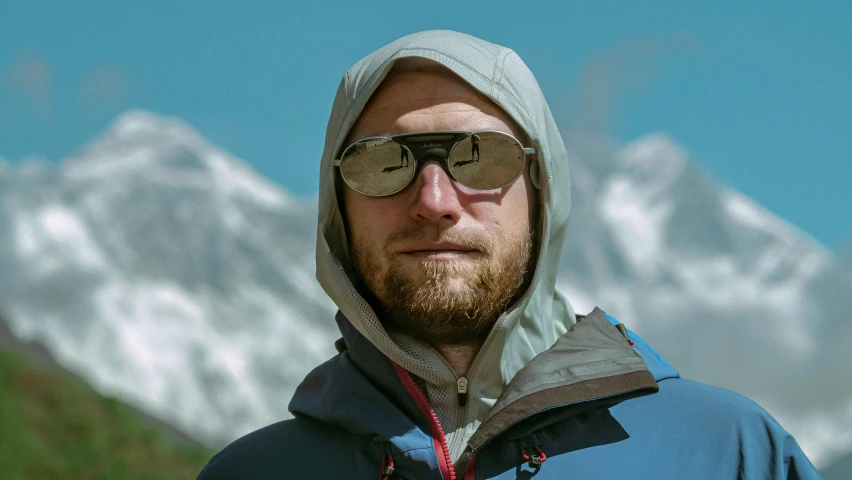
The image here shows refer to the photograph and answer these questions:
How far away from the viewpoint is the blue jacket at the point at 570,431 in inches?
87.4

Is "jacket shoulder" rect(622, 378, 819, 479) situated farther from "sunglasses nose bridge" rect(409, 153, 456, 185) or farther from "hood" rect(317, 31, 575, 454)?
"sunglasses nose bridge" rect(409, 153, 456, 185)

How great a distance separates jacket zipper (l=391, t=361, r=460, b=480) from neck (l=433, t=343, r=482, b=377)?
109 millimetres

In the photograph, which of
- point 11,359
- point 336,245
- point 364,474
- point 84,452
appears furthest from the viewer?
point 11,359

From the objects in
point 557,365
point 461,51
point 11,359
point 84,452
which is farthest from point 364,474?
point 11,359

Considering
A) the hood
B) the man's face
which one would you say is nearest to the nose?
the man's face

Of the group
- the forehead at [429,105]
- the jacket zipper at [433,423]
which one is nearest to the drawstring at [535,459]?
the jacket zipper at [433,423]

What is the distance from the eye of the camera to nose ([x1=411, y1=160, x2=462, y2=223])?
2.38 m

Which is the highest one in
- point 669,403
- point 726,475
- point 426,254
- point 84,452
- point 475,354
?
point 84,452

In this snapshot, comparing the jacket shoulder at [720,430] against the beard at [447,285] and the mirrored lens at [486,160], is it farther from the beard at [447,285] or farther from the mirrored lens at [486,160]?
the mirrored lens at [486,160]

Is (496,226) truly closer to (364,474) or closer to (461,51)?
(461,51)

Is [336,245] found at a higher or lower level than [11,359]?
lower

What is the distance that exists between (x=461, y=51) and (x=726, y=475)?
127cm

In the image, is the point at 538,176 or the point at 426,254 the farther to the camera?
the point at 538,176

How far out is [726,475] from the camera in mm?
2211
